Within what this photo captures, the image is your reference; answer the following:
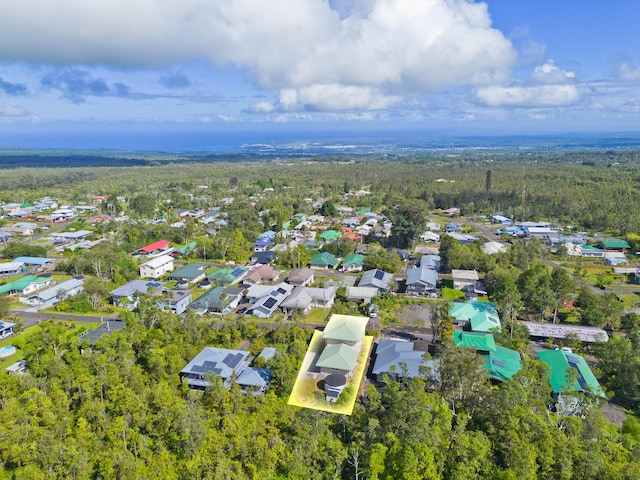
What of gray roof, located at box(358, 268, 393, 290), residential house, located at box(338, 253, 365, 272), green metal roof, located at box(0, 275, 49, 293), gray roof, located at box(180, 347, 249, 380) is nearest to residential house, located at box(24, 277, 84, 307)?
green metal roof, located at box(0, 275, 49, 293)

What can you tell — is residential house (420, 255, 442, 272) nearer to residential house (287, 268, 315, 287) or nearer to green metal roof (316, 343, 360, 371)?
residential house (287, 268, 315, 287)

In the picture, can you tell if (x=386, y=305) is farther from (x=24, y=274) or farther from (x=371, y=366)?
(x=24, y=274)

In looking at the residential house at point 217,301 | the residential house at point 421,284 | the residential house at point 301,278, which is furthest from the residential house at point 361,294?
the residential house at point 217,301

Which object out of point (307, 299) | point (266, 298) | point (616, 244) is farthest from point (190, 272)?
point (616, 244)

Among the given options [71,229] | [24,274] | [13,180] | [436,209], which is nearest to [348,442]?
[24,274]

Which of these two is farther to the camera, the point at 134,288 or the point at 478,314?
the point at 134,288

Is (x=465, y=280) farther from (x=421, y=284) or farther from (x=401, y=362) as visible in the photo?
(x=401, y=362)
